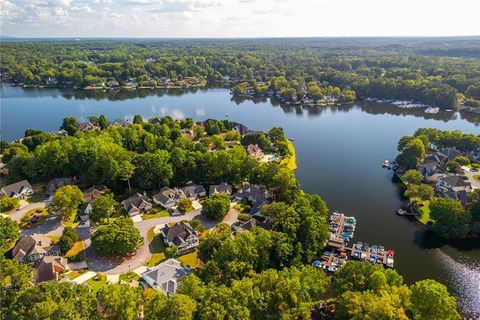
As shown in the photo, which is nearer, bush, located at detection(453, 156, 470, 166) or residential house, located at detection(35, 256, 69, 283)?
residential house, located at detection(35, 256, 69, 283)

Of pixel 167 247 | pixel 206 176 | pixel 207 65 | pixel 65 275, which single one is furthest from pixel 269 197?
pixel 207 65

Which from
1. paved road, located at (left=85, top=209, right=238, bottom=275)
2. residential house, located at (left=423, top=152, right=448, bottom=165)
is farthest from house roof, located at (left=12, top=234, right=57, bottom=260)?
residential house, located at (left=423, top=152, right=448, bottom=165)

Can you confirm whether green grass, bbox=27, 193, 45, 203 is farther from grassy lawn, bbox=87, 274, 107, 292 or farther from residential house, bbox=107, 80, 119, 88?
residential house, bbox=107, 80, 119, 88

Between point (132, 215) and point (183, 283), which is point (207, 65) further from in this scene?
point (183, 283)

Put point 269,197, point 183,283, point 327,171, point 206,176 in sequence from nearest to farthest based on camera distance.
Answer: point 183,283
point 269,197
point 206,176
point 327,171

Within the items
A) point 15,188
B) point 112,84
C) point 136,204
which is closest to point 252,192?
point 136,204
